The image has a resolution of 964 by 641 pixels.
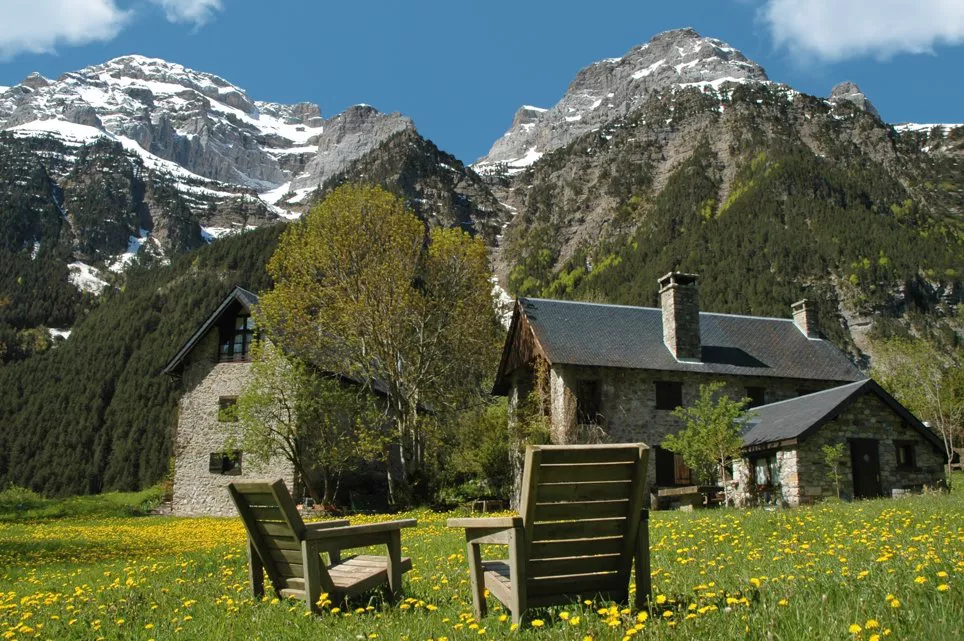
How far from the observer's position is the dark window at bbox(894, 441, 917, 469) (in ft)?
70.9

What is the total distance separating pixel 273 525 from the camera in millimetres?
→ 5539

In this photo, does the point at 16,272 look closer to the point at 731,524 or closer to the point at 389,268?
the point at 389,268

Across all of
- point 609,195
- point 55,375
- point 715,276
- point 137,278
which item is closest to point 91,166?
point 137,278

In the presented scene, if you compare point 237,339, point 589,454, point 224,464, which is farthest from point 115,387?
point 589,454

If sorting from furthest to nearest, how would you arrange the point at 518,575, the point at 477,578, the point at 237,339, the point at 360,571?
the point at 237,339, the point at 360,571, the point at 477,578, the point at 518,575

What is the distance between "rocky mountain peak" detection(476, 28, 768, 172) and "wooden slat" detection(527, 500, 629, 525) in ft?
509

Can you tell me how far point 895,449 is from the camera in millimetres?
21609

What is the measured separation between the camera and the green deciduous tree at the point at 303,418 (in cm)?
2625

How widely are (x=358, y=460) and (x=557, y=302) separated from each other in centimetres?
985

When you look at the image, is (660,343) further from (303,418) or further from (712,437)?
(303,418)

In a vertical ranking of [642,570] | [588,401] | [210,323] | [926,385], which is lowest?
[642,570]

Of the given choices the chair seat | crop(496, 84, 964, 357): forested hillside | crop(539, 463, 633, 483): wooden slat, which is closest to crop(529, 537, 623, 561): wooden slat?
crop(539, 463, 633, 483): wooden slat

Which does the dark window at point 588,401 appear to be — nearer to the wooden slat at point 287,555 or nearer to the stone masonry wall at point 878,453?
the stone masonry wall at point 878,453

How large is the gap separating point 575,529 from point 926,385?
3732 centimetres
